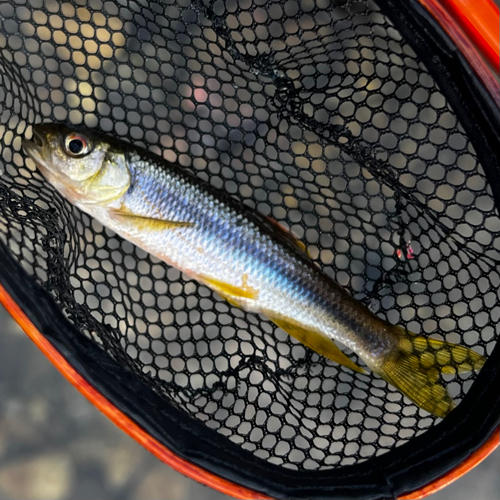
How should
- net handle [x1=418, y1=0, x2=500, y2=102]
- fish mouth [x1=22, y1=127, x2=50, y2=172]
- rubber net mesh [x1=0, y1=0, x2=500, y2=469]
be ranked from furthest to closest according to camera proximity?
rubber net mesh [x1=0, y1=0, x2=500, y2=469] → fish mouth [x1=22, y1=127, x2=50, y2=172] → net handle [x1=418, y1=0, x2=500, y2=102]

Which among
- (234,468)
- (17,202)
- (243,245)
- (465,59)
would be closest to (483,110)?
(465,59)

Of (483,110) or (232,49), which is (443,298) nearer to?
(483,110)

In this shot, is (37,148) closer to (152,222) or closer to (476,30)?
(152,222)

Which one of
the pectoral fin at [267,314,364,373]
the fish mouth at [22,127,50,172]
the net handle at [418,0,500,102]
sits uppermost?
the net handle at [418,0,500,102]

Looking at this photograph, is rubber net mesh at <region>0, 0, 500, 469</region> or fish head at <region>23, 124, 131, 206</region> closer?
fish head at <region>23, 124, 131, 206</region>

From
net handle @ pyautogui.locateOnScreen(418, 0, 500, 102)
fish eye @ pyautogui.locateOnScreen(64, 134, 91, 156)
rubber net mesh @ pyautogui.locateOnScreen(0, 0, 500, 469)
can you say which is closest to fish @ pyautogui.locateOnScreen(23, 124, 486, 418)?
fish eye @ pyautogui.locateOnScreen(64, 134, 91, 156)

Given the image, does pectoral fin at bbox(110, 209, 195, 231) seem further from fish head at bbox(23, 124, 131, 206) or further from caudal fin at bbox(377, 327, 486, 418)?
caudal fin at bbox(377, 327, 486, 418)

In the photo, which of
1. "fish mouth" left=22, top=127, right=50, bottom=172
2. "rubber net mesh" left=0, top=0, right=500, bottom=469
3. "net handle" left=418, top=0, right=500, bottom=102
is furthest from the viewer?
"rubber net mesh" left=0, top=0, right=500, bottom=469

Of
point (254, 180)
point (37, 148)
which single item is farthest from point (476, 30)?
point (37, 148)
